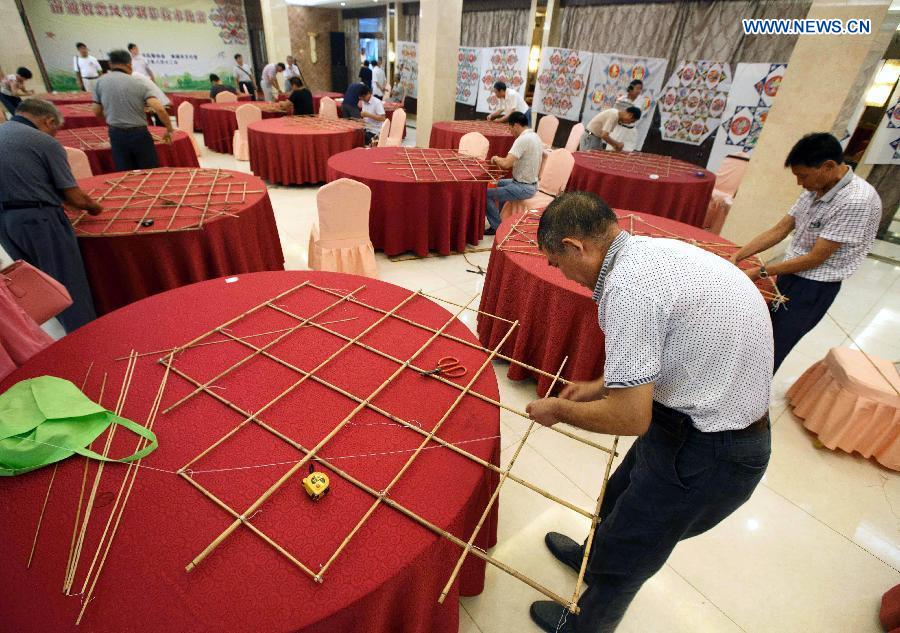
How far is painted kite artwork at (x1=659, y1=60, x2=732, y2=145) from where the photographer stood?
615 cm

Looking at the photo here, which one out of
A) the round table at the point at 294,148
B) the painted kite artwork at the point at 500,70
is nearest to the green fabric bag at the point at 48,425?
the round table at the point at 294,148

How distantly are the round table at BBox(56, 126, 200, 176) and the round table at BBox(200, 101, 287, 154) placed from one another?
234 cm

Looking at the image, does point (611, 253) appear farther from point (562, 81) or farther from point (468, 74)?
point (468, 74)

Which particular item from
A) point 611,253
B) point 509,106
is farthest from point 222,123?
point 611,253

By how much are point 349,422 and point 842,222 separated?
245 cm

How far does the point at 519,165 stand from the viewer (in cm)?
419

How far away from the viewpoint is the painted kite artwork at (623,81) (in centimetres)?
680

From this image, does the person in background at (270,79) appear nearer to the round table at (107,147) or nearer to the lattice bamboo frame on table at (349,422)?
the round table at (107,147)

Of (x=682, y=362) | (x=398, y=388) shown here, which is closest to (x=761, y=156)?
(x=682, y=362)

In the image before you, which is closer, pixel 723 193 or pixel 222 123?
pixel 723 193

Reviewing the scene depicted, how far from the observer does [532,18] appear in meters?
8.34

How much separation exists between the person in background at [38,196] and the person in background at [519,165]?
10.9ft

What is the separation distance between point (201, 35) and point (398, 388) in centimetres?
1443

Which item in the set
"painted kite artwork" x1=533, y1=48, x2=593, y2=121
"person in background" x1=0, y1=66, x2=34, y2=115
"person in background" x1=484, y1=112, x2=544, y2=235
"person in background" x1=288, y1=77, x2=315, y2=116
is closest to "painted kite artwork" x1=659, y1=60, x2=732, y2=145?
"painted kite artwork" x1=533, y1=48, x2=593, y2=121
